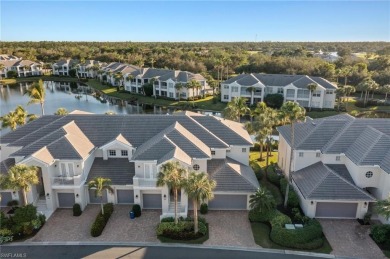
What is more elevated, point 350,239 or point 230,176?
point 230,176

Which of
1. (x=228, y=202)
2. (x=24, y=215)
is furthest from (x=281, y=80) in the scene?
(x=24, y=215)

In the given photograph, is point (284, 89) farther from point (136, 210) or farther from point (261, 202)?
point (136, 210)

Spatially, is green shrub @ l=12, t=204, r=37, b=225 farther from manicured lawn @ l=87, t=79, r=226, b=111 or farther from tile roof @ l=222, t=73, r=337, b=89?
tile roof @ l=222, t=73, r=337, b=89

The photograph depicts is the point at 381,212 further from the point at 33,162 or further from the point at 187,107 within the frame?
the point at 187,107

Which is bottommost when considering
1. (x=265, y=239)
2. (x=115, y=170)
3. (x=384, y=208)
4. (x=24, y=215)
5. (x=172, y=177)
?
(x=265, y=239)

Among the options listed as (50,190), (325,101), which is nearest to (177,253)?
(50,190)

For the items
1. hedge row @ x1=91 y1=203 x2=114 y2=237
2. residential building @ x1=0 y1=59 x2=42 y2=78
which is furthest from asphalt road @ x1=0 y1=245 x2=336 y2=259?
residential building @ x1=0 y1=59 x2=42 y2=78
